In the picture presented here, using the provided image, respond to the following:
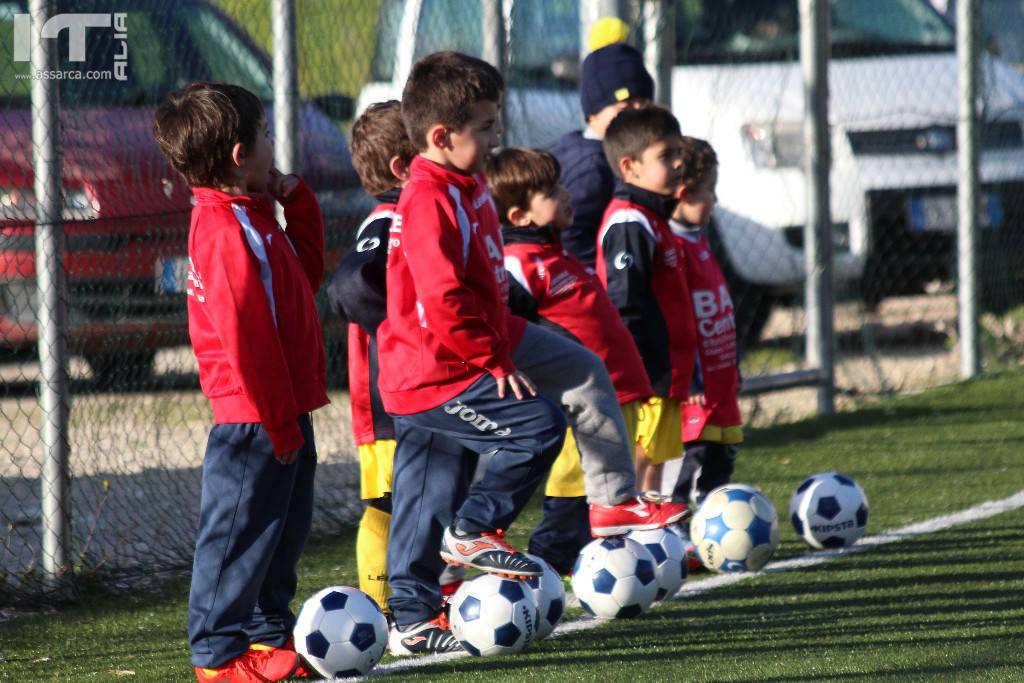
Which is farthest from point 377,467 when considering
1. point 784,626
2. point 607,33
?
point 607,33

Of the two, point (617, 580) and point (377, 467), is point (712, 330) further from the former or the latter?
point (377, 467)

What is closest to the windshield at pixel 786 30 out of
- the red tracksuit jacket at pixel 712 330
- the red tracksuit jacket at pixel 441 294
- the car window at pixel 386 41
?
the car window at pixel 386 41

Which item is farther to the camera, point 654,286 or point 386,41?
point 386,41

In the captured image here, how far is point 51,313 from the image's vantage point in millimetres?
5191

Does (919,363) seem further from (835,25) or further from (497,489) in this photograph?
(497,489)

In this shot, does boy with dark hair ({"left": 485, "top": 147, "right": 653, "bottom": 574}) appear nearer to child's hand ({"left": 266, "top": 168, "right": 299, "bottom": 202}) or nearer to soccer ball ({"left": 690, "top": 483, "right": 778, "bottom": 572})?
soccer ball ({"left": 690, "top": 483, "right": 778, "bottom": 572})

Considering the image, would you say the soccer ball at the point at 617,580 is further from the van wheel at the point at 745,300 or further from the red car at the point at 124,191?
the van wheel at the point at 745,300

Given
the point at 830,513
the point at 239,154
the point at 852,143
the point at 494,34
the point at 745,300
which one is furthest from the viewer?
the point at 745,300

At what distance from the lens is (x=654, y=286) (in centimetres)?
541

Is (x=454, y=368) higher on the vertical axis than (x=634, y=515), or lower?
higher

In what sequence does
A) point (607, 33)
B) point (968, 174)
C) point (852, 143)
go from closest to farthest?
point (607, 33), point (968, 174), point (852, 143)

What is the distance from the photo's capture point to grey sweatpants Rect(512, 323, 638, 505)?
14.9 ft

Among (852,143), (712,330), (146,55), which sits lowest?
(712,330)

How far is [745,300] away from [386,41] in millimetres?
3353
